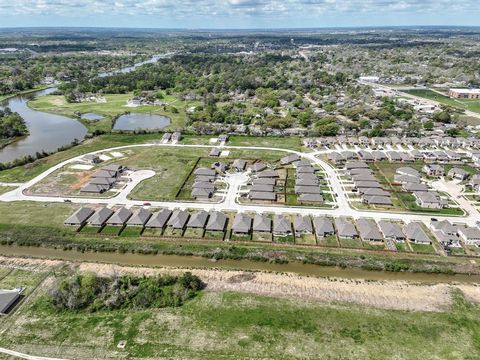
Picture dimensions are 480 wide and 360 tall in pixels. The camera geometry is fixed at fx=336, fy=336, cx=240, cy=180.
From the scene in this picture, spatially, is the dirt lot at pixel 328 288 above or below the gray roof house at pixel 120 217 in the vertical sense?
below

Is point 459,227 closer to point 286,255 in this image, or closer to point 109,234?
point 286,255

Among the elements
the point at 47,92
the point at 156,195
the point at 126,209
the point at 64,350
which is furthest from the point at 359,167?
the point at 47,92

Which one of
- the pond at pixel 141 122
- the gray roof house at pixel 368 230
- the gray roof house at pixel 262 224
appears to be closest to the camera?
the gray roof house at pixel 368 230

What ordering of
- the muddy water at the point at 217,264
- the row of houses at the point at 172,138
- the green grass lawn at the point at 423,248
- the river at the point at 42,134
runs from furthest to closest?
the row of houses at the point at 172,138, the river at the point at 42,134, the green grass lawn at the point at 423,248, the muddy water at the point at 217,264

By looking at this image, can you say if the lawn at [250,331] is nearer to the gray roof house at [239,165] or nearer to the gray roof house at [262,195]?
the gray roof house at [262,195]

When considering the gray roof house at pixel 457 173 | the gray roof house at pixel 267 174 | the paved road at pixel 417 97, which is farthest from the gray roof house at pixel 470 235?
the paved road at pixel 417 97

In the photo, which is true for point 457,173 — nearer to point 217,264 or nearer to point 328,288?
point 328,288

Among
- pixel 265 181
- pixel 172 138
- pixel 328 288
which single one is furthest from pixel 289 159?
pixel 328 288
